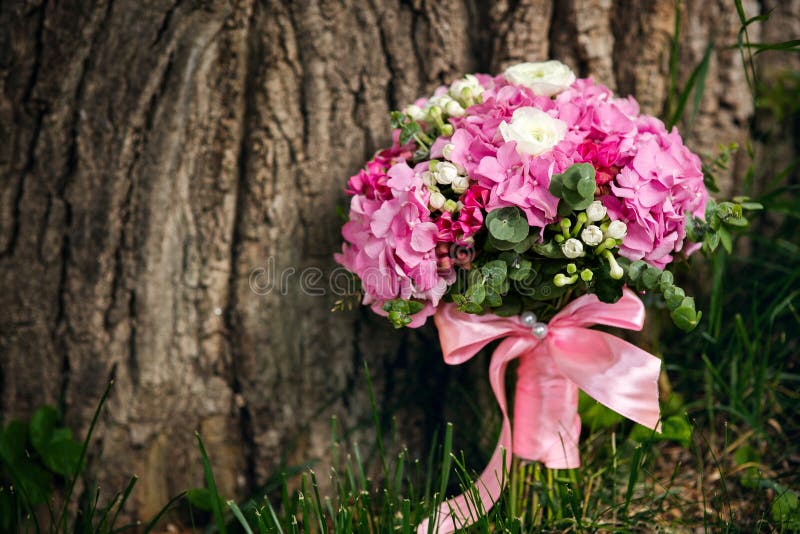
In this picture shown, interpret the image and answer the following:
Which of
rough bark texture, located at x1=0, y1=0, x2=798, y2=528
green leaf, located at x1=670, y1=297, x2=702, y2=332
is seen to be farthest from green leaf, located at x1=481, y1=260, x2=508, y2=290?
rough bark texture, located at x1=0, y1=0, x2=798, y2=528

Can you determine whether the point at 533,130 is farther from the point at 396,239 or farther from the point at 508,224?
the point at 396,239

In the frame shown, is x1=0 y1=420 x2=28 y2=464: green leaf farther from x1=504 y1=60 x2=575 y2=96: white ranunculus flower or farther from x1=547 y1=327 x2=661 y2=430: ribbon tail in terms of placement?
x1=504 y1=60 x2=575 y2=96: white ranunculus flower

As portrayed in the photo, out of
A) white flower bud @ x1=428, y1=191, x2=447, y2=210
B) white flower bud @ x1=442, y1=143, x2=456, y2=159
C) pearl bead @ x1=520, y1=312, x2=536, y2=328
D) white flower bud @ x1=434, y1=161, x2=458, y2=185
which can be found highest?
white flower bud @ x1=442, y1=143, x2=456, y2=159

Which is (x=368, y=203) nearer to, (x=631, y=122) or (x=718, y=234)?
(x=631, y=122)

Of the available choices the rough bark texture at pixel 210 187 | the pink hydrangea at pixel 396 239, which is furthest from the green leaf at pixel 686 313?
the rough bark texture at pixel 210 187

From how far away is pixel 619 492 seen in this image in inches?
67.2

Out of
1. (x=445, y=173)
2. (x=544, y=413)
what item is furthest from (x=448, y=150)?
(x=544, y=413)

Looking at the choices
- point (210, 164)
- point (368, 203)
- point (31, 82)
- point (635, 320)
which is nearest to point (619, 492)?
point (635, 320)

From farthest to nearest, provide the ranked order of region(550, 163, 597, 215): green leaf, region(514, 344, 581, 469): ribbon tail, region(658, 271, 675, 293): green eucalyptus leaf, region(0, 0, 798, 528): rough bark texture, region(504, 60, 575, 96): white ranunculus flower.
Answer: region(0, 0, 798, 528): rough bark texture
region(514, 344, 581, 469): ribbon tail
region(504, 60, 575, 96): white ranunculus flower
region(658, 271, 675, 293): green eucalyptus leaf
region(550, 163, 597, 215): green leaf

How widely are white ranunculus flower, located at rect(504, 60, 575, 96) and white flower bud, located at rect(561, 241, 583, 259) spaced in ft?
1.19

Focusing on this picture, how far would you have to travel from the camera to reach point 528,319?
4.80 feet

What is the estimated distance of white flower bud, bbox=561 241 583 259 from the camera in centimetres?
123

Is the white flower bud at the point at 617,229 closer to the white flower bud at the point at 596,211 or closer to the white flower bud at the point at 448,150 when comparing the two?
the white flower bud at the point at 596,211

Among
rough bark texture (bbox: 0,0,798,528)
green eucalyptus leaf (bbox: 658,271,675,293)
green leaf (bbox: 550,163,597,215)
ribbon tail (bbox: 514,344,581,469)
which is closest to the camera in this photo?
green leaf (bbox: 550,163,597,215)
